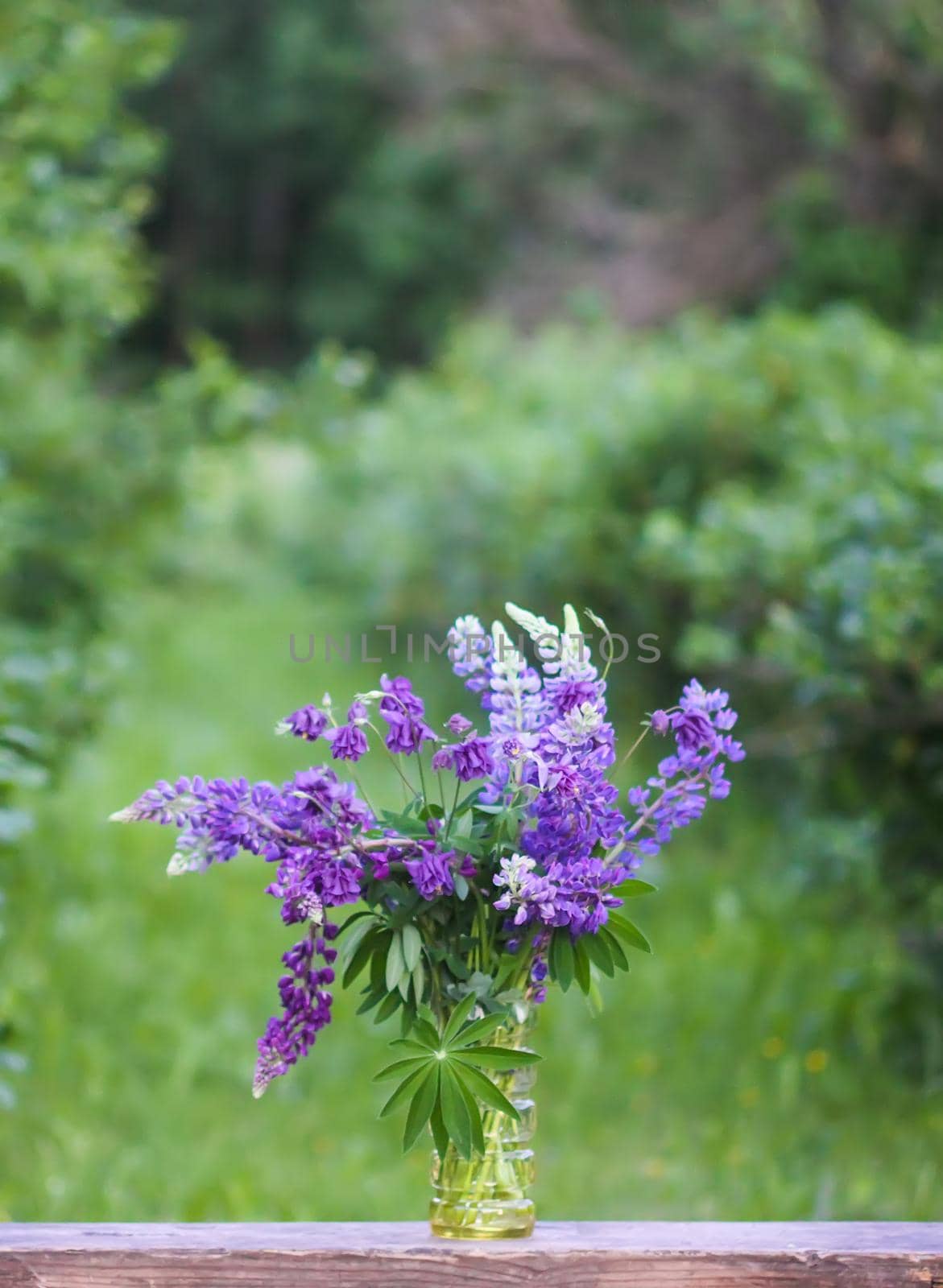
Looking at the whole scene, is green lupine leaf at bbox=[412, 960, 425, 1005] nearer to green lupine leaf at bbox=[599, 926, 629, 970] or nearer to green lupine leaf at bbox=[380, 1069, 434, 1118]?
green lupine leaf at bbox=[380, 1069, 434, 1118]

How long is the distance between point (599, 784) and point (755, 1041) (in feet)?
8.72

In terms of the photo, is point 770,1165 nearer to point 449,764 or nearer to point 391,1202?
point 391,1202

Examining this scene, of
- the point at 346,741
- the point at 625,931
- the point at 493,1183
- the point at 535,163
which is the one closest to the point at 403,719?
the point at 346,741

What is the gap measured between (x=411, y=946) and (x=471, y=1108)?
0.17 m

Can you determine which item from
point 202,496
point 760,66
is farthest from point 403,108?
point 202,496

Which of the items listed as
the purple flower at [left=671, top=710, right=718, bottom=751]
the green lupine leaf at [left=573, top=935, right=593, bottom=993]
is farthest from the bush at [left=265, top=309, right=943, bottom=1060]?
the green lupine leaf at [left=573, top=935, right=593, bottom=993]

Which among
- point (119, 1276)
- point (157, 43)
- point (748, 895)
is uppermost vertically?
point (157, 43)

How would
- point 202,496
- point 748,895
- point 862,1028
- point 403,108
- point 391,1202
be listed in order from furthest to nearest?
point 403,108, point 748,895, point 202,496, point 862,1028, point 391,1202

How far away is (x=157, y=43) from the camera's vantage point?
11.8 ft

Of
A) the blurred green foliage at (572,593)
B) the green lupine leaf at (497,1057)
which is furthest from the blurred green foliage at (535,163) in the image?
the green lupine leaf at (497,1057)

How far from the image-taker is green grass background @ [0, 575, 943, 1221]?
10.3ft

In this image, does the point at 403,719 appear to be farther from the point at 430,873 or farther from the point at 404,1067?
the point at 404,1067

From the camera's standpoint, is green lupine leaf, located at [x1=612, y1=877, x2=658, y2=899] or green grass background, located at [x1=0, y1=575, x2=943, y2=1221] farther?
green grass background, located at [x1=0, y1=575, x2=943, y2=1221]

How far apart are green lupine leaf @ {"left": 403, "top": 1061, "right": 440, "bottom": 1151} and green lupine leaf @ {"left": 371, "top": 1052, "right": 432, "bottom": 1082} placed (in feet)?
0.04
